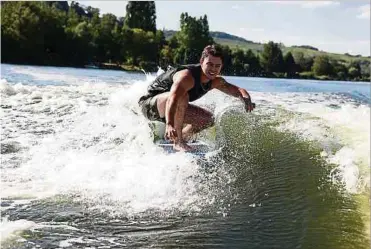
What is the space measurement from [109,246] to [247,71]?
70629mm

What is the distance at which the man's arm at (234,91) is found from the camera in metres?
8.13

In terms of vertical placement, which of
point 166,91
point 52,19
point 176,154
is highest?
point 52,19

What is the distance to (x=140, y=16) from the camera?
100438 mm

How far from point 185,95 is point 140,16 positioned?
3759 inches

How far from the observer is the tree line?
6456 cm

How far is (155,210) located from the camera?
6.56m

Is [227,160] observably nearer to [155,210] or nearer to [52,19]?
[155,210]

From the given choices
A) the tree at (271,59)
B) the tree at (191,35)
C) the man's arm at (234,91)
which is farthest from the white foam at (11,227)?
the tree at (271,59)

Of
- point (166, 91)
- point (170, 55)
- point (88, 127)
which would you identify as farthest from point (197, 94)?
point (170, 55)

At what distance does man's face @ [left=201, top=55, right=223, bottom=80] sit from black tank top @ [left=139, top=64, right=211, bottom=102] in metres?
0.14

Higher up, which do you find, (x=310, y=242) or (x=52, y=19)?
(x=52, y=19)

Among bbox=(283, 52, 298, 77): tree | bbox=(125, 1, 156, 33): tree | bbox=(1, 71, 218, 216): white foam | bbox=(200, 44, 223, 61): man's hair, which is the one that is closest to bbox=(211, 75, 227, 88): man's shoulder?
bbox=(200, 44, 223, 61): man's hair

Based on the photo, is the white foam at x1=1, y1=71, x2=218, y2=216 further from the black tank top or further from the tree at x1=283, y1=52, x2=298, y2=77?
the tree at x1=283, y1=52, x2=298, y2=77

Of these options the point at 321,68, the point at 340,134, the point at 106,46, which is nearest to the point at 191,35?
the point at 106,46
